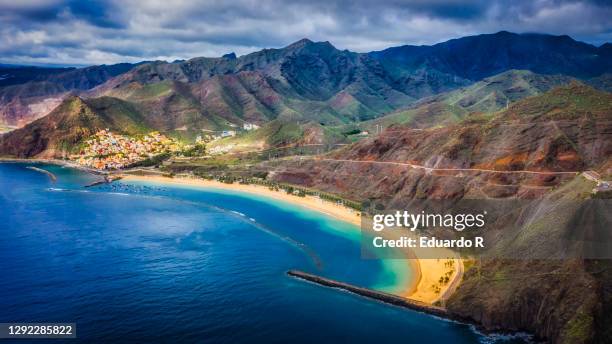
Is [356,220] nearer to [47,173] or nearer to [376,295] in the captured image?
[376,295]

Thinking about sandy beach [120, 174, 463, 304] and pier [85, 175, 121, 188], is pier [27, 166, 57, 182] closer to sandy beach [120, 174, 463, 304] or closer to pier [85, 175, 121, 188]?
pier [85, 175, 121, 188]

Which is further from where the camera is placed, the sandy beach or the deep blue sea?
the sandy beach

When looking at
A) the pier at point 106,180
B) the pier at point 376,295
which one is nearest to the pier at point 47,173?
the pier at point 106,180

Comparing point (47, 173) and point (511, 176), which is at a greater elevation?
point (511, 176)

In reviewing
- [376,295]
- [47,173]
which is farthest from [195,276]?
[47,173]

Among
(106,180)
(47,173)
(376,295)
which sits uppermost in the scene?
(47,173)

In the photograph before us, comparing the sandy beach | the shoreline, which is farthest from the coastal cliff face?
the sandy beach
